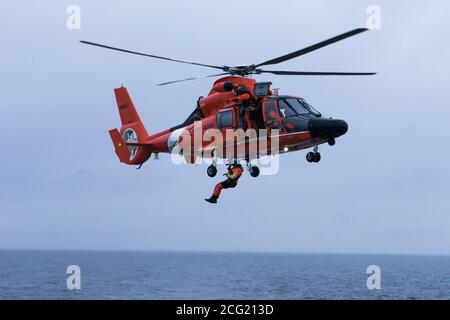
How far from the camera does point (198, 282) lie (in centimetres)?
11700

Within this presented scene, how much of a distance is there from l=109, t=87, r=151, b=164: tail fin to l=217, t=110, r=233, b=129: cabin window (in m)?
5.19

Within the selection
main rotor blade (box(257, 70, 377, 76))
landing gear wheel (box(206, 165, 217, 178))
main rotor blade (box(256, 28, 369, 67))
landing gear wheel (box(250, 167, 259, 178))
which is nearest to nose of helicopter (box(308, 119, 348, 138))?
main rotor blade (box(257, 70, 377, 76))

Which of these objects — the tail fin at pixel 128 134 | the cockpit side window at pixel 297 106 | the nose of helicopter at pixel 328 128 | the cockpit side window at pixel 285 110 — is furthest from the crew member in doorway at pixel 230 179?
the tail fin at pixel 128 134

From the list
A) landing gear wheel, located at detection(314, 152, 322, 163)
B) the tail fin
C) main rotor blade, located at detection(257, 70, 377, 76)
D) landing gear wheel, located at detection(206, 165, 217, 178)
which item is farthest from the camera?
the tail fin

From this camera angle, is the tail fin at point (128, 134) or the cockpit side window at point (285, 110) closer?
the cockpit side window at point (285, 110)

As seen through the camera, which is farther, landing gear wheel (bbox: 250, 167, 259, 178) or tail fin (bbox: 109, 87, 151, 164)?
tail fin (bbox: 109, 87, 151, 164)

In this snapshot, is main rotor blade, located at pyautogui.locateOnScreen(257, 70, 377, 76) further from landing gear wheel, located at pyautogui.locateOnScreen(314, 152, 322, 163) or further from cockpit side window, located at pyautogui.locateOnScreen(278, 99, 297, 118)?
landing gear wheel, located at pyautogui.locateOnScreen(314, 152, 322, 163)

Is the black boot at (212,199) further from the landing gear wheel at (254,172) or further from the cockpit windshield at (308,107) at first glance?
the cockpit windshield at (308,107)

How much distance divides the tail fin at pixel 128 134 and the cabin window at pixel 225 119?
519 centimetres

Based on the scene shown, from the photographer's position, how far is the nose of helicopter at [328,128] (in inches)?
874

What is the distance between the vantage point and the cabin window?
2462 centimetres

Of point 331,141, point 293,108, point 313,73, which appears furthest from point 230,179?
point 313,73

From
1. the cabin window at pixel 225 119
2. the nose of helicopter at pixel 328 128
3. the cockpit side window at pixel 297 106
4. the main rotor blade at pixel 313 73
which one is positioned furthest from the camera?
the cabin window at pixel 225 119
